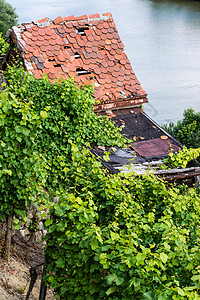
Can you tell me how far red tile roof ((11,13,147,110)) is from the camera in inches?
375

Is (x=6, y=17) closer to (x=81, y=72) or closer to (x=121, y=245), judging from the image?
(x=81, y=72)

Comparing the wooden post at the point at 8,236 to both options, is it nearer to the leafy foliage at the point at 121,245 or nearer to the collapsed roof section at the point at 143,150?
the leafy foliage at the point at 121,245

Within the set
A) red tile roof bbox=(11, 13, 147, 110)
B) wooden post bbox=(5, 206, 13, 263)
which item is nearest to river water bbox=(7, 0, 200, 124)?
red tile roof bbox=(11, 13, 147, 110)

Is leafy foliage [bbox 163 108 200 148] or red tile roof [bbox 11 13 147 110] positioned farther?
leafy foliage [bbox 163 108 200 148]

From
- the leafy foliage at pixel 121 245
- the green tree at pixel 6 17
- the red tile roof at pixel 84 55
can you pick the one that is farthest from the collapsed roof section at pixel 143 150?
the green tree at pixel 6 17

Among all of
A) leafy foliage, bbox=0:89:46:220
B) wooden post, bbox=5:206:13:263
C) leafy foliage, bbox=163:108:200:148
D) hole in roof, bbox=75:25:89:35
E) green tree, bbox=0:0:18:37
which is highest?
green tree, bbox=0:0:18:37

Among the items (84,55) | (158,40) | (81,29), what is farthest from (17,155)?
(158,40)

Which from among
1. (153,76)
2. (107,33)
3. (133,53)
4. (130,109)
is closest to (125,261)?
(130,109)

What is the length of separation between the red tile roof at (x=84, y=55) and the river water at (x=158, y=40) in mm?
10266

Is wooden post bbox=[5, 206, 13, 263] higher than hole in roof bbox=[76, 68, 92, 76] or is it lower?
lower

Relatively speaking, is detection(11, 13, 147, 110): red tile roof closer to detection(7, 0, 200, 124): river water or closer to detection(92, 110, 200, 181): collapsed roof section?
detection(92, 110, 200, 181): collapsed roof section

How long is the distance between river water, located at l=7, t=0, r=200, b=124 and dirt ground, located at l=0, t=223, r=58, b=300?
47.6ft

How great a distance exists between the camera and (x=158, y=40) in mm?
29953

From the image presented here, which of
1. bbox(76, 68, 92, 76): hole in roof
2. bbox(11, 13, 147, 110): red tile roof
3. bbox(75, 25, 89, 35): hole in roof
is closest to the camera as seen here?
bbox(11, 13, 147, 110): red tile roof
